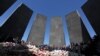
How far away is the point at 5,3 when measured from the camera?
17375 millimetres

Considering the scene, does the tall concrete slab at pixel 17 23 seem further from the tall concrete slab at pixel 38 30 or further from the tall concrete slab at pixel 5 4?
the tall concrete slab at pixel 5 4

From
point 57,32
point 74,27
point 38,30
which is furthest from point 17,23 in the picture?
point 74,27

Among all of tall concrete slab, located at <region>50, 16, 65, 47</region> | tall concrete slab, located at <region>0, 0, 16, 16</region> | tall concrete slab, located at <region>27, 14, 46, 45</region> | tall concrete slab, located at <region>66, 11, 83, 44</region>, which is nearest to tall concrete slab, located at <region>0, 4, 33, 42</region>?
tall concrete slab, located at <region>27, 14, 46, 45</region>

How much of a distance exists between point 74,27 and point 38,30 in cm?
342

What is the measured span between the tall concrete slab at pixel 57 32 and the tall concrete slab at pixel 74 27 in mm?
787

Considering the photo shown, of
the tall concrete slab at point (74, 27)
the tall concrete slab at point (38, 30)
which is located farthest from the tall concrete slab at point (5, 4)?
the tall concrete slab at point (74, 27)

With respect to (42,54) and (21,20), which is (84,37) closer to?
(21,20)

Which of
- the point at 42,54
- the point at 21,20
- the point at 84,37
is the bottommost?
the point at 42,54

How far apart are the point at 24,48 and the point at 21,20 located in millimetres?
5910

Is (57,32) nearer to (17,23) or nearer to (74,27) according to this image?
(74,27)

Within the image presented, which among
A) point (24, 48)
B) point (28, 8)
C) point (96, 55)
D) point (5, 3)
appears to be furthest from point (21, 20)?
point (96, 55)

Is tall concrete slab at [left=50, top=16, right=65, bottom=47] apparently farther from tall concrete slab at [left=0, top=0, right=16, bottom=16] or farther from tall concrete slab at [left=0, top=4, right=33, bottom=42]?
tall concrete slab at [left=0, top=0, right=16, bottom=16]

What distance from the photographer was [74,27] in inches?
765

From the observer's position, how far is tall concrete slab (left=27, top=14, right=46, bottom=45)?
19906 mm
